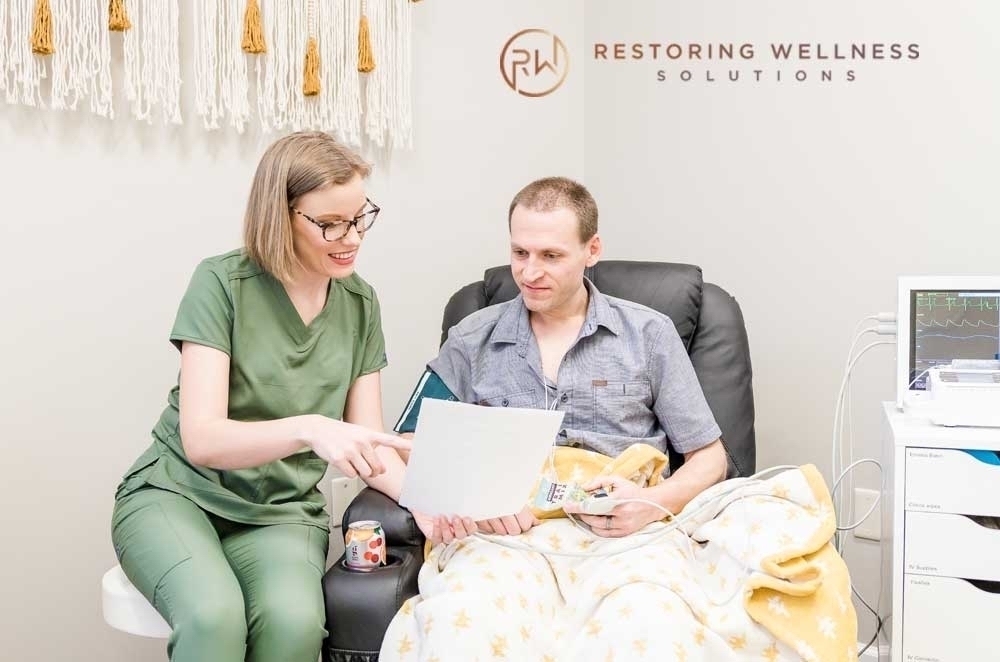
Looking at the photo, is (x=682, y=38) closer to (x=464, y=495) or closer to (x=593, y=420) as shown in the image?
(x=593, y=420)

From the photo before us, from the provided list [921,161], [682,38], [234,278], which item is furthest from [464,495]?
[682,38]

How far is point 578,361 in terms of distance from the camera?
1812mm

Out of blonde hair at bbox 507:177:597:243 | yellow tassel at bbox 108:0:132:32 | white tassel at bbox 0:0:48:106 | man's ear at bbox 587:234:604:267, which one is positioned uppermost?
yellow tassel at bbox 108:0:132:32

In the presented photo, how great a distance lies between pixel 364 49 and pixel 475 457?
3.75ft

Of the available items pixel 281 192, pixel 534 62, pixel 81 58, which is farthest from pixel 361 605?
pixel 534 62

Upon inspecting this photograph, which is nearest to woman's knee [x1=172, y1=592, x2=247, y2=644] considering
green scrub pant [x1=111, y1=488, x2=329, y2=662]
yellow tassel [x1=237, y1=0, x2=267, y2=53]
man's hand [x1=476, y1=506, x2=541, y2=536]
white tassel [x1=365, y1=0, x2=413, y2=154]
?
green scrub pant [x1=111, y1=488, x2=329, y2=662]

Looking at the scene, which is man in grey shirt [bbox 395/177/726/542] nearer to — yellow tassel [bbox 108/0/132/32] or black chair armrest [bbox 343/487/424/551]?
black chair armrest [bbox 343/487/424/551]

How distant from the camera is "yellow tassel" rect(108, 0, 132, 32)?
178 centimetres

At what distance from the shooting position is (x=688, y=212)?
97.9 inches

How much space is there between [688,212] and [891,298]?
1.77 ft

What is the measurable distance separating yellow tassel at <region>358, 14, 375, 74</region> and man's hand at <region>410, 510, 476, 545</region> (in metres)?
1.04

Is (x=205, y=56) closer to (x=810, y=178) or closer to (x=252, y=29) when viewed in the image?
(x=252, y=29)

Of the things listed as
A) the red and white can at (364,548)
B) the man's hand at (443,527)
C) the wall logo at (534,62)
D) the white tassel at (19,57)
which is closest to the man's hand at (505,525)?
the man's hand at (443,527)

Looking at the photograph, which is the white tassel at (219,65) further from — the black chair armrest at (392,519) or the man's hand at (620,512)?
the man's hand at (620,512)
